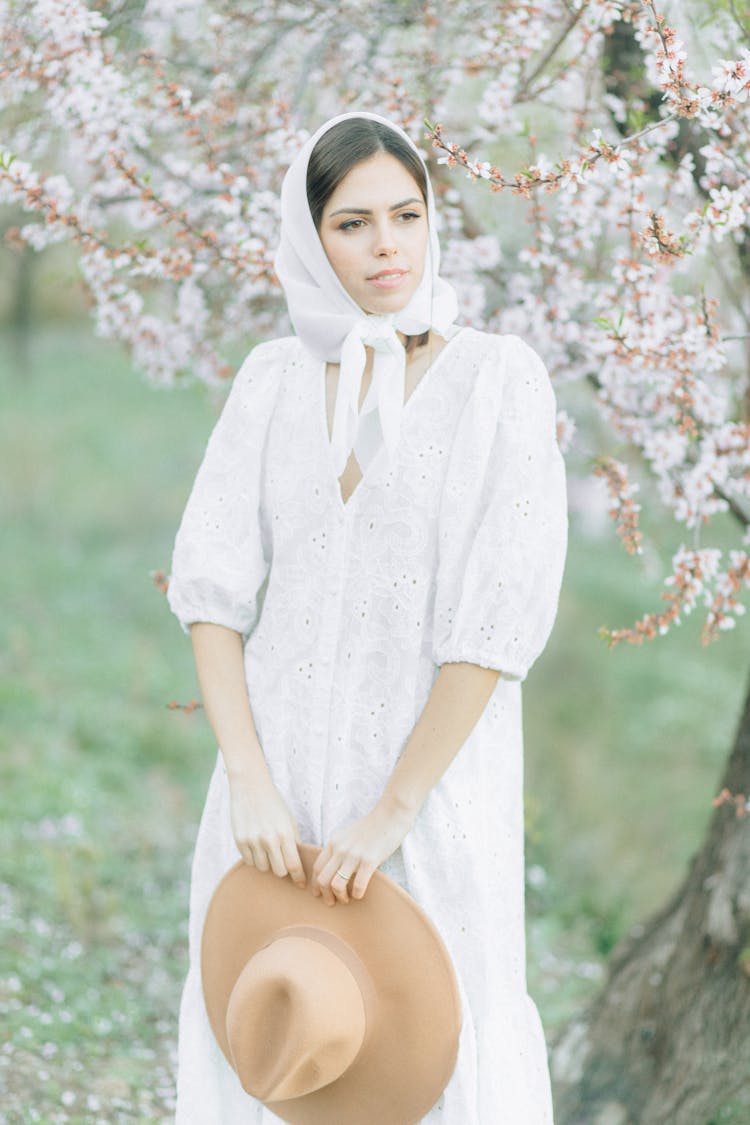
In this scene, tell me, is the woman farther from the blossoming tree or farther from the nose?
the blossoming tree

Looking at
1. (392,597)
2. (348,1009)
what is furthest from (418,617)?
(348,1009)

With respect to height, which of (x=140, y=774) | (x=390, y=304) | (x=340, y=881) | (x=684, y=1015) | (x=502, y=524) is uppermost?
(x=390, y=304)

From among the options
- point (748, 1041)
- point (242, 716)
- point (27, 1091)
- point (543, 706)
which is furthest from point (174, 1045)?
point (543, 706)

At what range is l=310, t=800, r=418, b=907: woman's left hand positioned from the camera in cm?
200

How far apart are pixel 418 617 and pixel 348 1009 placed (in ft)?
1.91

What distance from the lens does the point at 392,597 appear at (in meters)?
2.08

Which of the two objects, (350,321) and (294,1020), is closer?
(294,1020)

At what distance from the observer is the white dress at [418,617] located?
202 cm

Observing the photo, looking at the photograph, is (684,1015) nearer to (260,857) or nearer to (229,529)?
(260,857)

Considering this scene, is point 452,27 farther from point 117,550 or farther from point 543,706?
point 117,550

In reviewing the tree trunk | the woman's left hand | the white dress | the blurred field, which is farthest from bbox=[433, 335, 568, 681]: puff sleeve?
the blurred field

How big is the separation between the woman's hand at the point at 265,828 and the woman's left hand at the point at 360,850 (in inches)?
2.0

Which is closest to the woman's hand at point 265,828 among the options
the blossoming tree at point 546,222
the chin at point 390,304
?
the chin at point 390,304

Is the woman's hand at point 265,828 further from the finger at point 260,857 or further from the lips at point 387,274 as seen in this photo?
the lips at point 387,274
